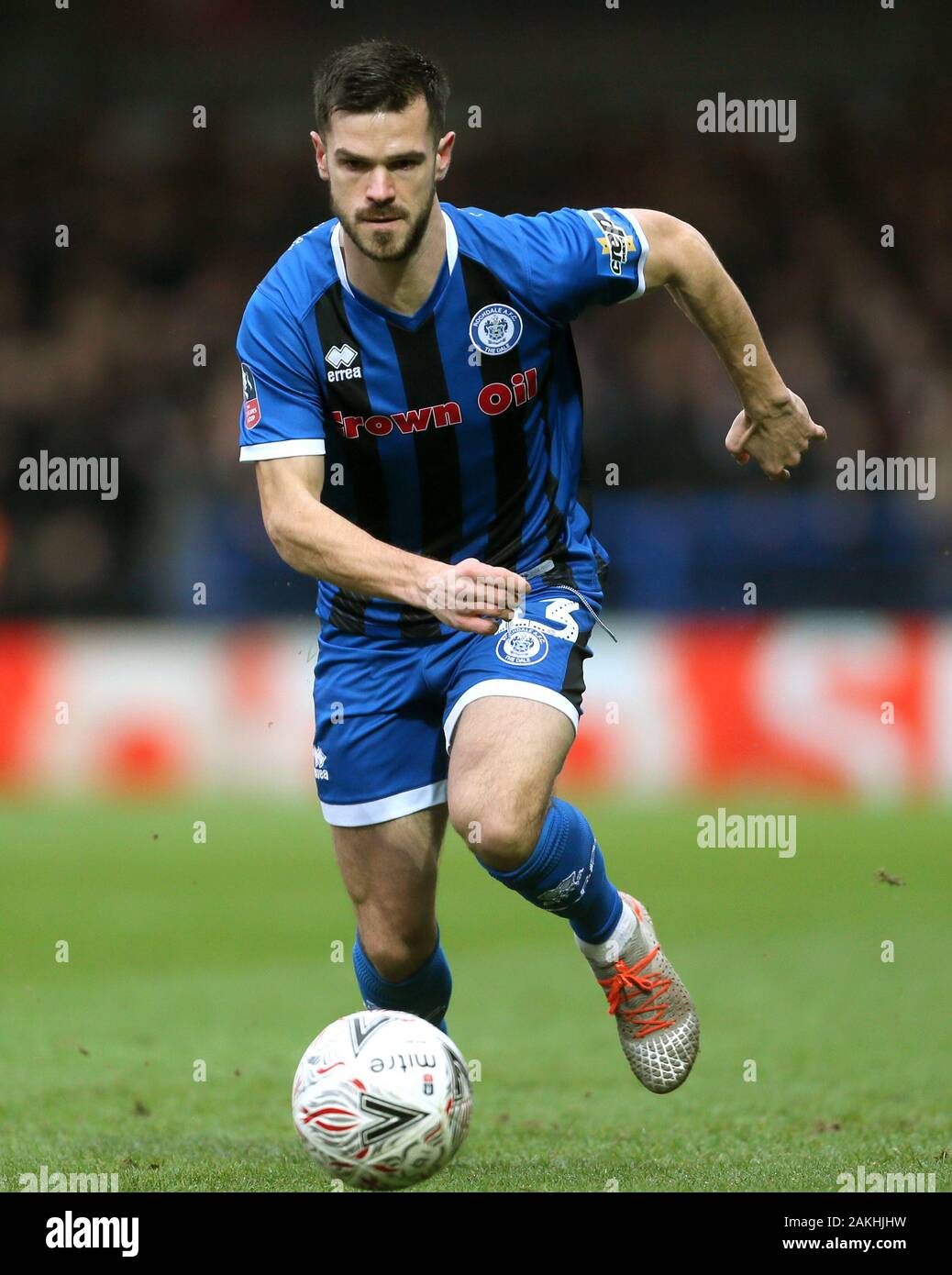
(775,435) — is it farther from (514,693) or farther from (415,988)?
(415,988)

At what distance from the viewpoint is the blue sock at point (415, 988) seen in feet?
16.8

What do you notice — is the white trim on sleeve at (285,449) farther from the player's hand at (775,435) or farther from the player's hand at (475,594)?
the player's hand at (775,435)

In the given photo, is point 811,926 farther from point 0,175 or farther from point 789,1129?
point 0,175

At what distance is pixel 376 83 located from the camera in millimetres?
4266

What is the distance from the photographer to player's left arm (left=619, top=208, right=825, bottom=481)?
4828mm

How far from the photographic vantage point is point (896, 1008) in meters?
6.86

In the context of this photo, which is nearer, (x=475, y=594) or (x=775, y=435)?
(x=475, y=594)

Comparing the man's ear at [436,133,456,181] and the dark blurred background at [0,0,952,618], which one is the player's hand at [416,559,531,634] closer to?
the man's ear at [436,133,456,181]

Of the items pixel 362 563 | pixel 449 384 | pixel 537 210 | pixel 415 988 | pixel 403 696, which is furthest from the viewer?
pixel 537 210

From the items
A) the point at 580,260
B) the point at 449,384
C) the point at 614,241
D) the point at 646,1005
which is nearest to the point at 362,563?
the point at 449,384

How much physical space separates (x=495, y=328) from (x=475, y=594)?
0.97 meters

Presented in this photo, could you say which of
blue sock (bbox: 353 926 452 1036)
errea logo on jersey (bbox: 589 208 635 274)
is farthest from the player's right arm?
blue sock (bbox: 353 926 452 1036)

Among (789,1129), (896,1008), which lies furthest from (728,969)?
(789,1129)

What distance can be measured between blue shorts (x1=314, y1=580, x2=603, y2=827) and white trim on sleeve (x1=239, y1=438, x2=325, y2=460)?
0.65 meters
